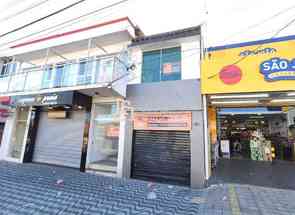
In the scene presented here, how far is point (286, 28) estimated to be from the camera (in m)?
5.73

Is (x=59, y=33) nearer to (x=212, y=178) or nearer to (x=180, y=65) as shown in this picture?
(x=180, y=65)

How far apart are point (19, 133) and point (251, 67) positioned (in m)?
12.3

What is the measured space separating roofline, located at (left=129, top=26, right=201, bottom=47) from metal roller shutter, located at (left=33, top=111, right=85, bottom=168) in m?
4.52

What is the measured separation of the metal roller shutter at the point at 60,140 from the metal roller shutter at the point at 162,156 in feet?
10.2

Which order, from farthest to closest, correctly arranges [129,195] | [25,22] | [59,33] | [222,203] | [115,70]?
[59,33]
[115,70]
[25,22]
[129,195]
[222,203]

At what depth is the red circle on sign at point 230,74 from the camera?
5.36 m

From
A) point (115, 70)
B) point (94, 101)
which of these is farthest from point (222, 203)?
point (94, 101)

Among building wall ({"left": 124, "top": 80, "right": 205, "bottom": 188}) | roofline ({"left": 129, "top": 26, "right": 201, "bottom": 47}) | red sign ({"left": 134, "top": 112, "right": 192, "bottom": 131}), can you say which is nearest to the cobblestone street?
building wall ({"left": 124, "top": 80, "right": 205, "bottom": 188})

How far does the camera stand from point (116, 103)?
7.09m

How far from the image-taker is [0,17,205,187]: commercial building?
5895mm

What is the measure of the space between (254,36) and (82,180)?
918cm

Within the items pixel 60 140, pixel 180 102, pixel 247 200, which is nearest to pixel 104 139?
pixel 60 140

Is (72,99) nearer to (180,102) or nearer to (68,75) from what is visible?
(68,75)

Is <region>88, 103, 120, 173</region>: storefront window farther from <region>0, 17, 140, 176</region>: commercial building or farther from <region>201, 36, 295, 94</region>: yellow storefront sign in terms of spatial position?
<region>201, 36, 295, 94</region>: yellow storefront sign
